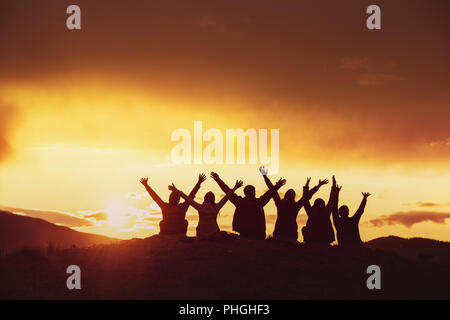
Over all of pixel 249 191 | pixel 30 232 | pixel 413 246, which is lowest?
pixel 30 232

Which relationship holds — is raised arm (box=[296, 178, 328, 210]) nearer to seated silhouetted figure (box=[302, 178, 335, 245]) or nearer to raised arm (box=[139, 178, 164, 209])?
seated silhouetted figure (box=[302, 178, 335, 245])

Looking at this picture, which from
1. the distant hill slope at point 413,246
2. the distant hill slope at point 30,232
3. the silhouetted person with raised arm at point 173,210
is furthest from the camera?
the distant hill slope at point 30,232

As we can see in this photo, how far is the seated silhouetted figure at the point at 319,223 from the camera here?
29312mm

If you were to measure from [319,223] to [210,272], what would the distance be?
6.42 metres

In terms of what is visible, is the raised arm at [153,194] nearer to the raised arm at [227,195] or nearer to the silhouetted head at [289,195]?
the raised arm at [227,195]

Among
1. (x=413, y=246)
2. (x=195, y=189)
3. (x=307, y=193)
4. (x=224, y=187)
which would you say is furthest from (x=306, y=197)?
(x=413, y=246)

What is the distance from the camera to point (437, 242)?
45094 millimetres

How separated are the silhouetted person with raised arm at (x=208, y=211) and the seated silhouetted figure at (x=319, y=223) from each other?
3828 millimetres

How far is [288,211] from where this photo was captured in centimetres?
2872

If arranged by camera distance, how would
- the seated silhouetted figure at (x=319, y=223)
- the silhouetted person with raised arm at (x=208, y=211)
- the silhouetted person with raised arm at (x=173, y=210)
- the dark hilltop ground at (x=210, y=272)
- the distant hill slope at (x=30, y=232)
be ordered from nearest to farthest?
the dark hilltop ground at (x=210, y=272) → the silhouetted person with raised arm at (x=208, y=211) → the silhouetted person with raised arm at (x=173, y=210) → the seated silhouetted figure at (x=319, y=223) → the distant hill slope at (x=30, y=232)

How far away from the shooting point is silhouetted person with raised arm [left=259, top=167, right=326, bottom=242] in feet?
94.0

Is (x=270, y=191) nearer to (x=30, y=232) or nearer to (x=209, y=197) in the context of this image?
(x=209, y=197)

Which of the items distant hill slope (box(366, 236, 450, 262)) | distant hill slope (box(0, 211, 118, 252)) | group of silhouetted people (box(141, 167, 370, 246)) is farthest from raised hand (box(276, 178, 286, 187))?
distant hill slope (box(0, 211, 118, 252))

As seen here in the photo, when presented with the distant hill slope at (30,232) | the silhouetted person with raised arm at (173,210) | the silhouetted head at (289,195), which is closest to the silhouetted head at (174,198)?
the silhouetted person with raised arm at (173,210)
